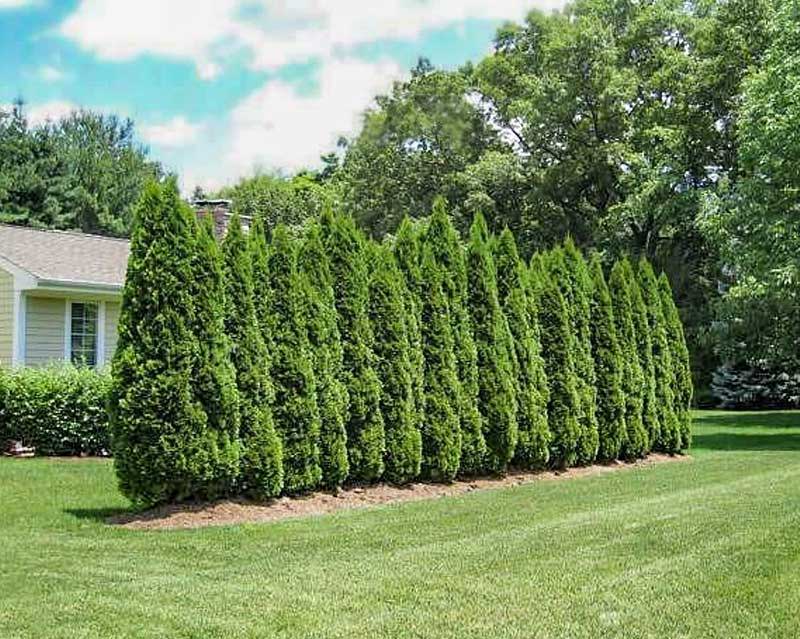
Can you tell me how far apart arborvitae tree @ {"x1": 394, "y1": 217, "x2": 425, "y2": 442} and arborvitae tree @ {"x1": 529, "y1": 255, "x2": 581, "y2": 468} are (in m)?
2.43

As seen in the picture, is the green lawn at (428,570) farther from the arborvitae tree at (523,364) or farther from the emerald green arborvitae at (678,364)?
the emerald green arborvitae at (678,364)

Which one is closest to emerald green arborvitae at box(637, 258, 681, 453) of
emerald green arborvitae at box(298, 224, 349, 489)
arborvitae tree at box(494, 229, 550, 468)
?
arborvitae tree at box(494, 229, 550, 468)

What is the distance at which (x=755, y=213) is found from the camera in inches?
834

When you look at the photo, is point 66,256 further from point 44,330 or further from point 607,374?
point 607,374

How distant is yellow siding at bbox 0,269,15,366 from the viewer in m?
17.5

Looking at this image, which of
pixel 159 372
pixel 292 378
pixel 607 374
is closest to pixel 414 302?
pixel 292 378

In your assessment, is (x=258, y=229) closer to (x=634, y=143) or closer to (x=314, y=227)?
(x=314, y=227)

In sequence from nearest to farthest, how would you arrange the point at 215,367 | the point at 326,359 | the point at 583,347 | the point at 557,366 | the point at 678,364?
the point at 215,367
the point at 326,359
the point at 557,366
the point at 583,347
the point at 678,364

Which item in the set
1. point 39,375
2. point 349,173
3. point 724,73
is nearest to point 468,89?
point 349,173

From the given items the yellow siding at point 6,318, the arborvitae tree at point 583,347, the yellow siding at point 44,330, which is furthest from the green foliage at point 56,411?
the arborvitae tree at point 583,347

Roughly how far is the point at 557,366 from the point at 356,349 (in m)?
4.09

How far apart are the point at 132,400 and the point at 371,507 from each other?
9.20ft

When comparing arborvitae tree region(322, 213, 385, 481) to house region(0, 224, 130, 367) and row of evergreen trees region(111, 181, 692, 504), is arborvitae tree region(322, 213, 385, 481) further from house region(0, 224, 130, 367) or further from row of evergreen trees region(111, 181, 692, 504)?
house region(0, 224, 130, 367)

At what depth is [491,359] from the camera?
12.9 meters
